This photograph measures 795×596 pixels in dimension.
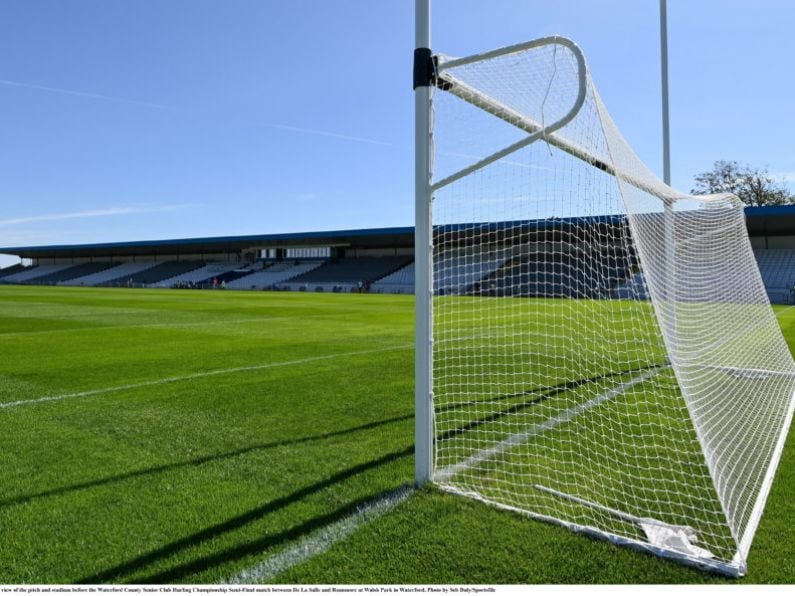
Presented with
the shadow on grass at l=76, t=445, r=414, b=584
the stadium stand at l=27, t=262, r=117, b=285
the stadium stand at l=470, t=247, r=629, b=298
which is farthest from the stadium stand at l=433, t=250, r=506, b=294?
the stadium stand at l=27, t=262, r=117, b=285

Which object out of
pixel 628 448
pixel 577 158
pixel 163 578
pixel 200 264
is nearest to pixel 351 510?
pixel 163 578

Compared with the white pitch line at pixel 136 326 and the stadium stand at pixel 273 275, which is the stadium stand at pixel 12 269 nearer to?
the stadium stand at pixel 273 275

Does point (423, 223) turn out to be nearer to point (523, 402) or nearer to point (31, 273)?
point (523, 402)

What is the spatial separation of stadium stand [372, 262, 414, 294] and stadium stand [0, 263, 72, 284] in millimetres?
45996

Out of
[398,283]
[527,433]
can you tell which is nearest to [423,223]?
[527,433]

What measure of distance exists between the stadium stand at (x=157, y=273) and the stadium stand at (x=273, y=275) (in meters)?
9.73

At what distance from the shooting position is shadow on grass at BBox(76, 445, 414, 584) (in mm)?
2404

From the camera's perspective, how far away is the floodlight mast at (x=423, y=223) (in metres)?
3.41

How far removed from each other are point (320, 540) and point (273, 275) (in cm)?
4996

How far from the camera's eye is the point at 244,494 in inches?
128

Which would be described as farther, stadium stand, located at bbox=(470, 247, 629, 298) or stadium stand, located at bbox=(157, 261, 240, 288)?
stadium stand, located at bbox=(157, 261, 240, 288)

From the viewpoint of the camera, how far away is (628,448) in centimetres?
406

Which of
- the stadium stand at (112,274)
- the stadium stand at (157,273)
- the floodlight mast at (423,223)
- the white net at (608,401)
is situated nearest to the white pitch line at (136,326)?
the white net at (608,401)

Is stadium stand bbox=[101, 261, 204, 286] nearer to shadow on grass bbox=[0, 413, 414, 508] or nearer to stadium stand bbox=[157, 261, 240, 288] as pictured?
stadium stand bbox=[157, 261, 240, 288]
